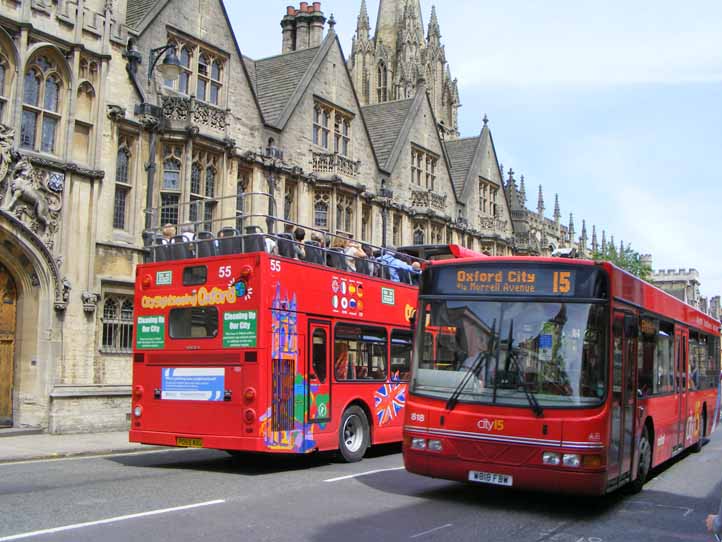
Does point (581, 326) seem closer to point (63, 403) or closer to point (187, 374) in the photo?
point (187, 374)

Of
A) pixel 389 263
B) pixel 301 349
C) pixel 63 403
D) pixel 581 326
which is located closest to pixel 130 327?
pixel 63 403

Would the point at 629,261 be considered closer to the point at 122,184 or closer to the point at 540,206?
the point at 540,206

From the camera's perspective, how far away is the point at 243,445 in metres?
11.7

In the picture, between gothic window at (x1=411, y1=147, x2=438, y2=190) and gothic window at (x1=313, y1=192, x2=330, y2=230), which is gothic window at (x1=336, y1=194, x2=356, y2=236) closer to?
gothic window at (x1=313, y1=192, x2=330, y2=230)

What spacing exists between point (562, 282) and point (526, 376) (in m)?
1.13

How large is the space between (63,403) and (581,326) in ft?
41.4

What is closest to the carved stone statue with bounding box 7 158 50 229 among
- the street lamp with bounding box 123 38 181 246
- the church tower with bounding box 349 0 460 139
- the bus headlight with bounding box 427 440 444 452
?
the street lamp with bounding box 123 38 181 246

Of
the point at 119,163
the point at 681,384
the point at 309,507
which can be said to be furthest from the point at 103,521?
the point at 119,163

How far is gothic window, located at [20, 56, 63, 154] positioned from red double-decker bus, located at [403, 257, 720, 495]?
40.4 feet

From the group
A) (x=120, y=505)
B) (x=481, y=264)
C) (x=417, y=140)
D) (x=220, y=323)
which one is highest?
(x=417, y=140)

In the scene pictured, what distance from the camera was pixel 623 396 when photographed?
9.59m

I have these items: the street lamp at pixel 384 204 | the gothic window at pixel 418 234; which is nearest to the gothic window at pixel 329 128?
the street lamp at pixel 384 204

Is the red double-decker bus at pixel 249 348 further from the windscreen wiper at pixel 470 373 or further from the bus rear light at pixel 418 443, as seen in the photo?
the windscreen wiper at pixel 470 373

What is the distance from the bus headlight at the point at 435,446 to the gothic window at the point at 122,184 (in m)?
13.7
